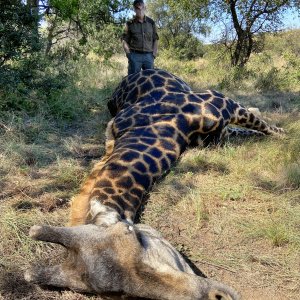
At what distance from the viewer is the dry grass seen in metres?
3.09

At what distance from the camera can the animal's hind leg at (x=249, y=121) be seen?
225 inches

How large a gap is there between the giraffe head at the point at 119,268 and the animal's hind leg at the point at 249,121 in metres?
3.48

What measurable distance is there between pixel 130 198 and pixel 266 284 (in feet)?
4.48

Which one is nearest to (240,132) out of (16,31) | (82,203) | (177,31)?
(82,203)

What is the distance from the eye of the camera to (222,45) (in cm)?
1487

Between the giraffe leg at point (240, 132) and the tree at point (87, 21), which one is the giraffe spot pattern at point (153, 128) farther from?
the tree at point (87, 21)

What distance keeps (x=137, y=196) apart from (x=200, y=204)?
2.02 ft

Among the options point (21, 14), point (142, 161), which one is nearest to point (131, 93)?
point (142, 161)

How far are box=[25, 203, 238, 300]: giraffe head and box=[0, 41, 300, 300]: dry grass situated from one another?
0.33 meters

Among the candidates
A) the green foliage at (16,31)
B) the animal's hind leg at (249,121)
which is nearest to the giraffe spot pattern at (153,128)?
the animal's hind leg at (249,121)

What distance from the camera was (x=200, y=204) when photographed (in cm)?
394

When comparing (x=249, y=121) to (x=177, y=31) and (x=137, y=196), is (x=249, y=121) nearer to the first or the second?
(x=137, y=196)

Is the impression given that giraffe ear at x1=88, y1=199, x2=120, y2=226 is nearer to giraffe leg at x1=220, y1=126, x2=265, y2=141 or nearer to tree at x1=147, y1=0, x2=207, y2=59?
giraffe leg at x1=220, y1=126, x2=265, y2=141

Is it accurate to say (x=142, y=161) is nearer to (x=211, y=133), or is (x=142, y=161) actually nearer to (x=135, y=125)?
(x=135, y=125)
